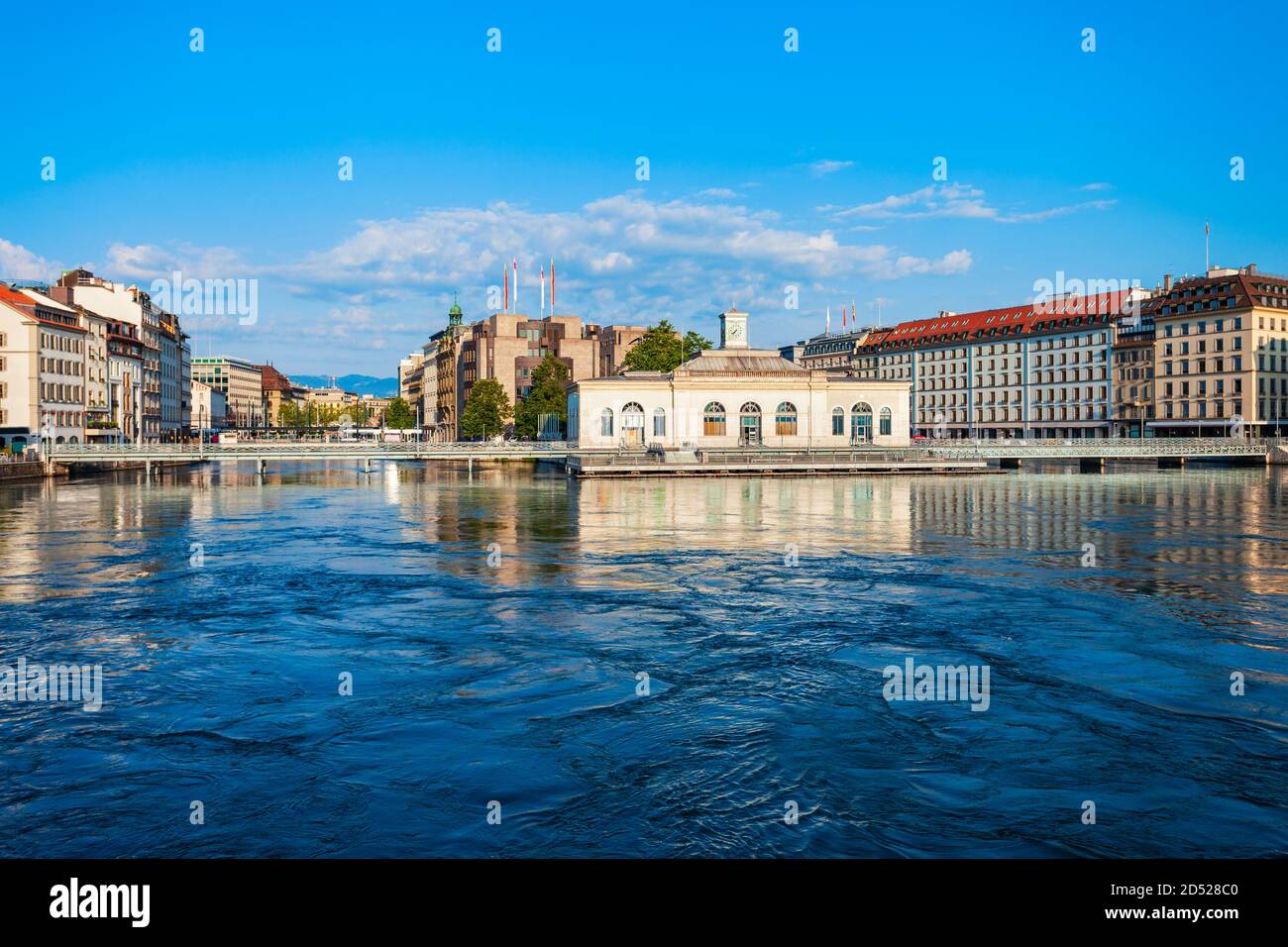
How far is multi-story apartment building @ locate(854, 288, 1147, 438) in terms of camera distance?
150125mm

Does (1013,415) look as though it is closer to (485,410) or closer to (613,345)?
(613,345)

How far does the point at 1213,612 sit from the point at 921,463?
2922 inches

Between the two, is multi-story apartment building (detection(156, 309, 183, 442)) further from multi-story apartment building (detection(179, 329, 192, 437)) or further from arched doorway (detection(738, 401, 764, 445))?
arched doorway (detection(738, 401, 764, 445))

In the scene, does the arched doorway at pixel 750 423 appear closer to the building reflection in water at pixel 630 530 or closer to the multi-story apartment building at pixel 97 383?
the building reflection in water at pixel 630 530

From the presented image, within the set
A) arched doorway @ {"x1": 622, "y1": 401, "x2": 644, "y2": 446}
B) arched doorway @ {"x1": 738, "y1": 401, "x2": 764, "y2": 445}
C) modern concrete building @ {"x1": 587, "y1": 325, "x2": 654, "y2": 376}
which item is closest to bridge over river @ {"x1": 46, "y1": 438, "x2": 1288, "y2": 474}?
arched doorway @ {"x1": 738, "y1": 401, "x2": 764, "y2": 445}

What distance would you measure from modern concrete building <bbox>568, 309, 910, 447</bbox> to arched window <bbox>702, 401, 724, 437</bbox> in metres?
0.10

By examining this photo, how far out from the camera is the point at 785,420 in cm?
10944

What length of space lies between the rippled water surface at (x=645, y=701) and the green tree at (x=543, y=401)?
89.4 metres
